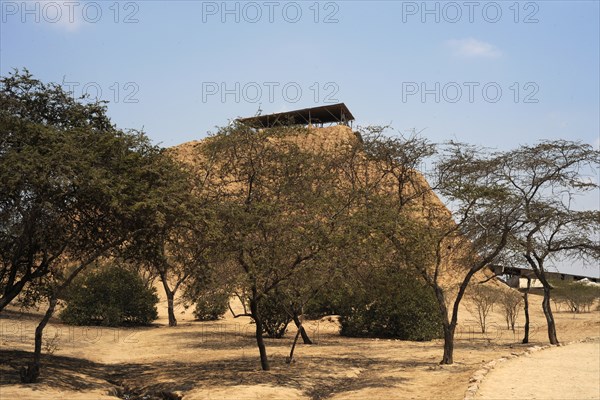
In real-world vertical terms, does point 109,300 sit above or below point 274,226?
below

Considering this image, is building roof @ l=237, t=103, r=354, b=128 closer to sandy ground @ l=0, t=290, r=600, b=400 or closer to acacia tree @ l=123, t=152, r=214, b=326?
sandy ground @ l=0, t=290, r=600, b=400

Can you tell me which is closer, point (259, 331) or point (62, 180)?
point (62, 180)

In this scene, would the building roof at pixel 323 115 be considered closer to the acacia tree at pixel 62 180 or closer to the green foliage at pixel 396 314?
the green foliage at pixel 396 314

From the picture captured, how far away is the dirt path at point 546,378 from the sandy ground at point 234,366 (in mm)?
80

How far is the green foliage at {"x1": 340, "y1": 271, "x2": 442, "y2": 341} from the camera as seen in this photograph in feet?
94.4

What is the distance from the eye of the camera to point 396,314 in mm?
29328

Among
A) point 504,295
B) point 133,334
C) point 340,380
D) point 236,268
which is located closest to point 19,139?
point 236,268

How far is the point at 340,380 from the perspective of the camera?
16.1m

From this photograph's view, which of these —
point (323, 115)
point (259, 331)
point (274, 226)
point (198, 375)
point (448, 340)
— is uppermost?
point (323, 115)

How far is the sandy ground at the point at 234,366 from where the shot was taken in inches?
546

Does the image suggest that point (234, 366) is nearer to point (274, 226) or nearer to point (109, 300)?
point (274, 226)

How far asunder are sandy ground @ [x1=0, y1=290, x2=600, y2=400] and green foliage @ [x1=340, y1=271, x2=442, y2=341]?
132 centimetres

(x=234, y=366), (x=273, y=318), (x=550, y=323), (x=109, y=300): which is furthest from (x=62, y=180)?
(x=109, y=300)

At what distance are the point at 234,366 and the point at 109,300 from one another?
17.3 m
